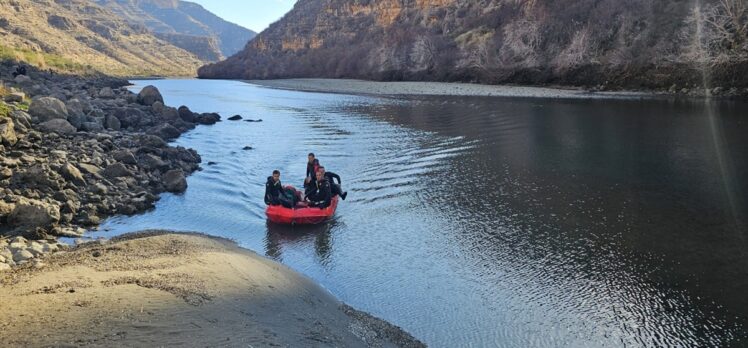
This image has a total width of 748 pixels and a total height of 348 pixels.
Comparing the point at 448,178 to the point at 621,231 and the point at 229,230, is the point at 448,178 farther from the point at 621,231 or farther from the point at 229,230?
the point at 229,230

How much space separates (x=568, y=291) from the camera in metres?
9.11

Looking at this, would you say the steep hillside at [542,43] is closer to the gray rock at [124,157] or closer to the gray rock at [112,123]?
the gray rock at [112,123]

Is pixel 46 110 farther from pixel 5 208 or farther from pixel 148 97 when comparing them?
pixel 148 97

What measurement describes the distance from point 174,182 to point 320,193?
4.87 m

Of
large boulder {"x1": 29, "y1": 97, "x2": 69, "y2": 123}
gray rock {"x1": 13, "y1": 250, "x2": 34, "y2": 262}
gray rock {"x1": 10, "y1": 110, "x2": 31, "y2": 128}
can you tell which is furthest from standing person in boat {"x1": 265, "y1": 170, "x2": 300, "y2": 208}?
large boulder {"x1": 29, "y1": 97, "x2": 69, "y2": 123}

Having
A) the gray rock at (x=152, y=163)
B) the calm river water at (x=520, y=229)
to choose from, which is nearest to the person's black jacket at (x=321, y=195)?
the calm river water at (x=520, y=229)

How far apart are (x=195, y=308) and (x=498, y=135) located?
895 inches

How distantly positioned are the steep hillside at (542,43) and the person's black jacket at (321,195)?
4148cm

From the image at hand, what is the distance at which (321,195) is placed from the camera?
14.4 m

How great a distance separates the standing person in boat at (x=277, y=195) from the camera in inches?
545

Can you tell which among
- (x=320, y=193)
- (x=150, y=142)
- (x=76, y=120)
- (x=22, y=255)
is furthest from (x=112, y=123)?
(x=22, y=255)

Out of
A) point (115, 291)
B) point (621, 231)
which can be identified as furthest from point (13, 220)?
point (621, 231)

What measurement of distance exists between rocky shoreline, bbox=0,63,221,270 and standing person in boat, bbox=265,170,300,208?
10.5ft

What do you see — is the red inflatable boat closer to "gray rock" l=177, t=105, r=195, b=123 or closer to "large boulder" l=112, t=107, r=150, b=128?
"large boulder" l=112, t=107, r=150, b=128
